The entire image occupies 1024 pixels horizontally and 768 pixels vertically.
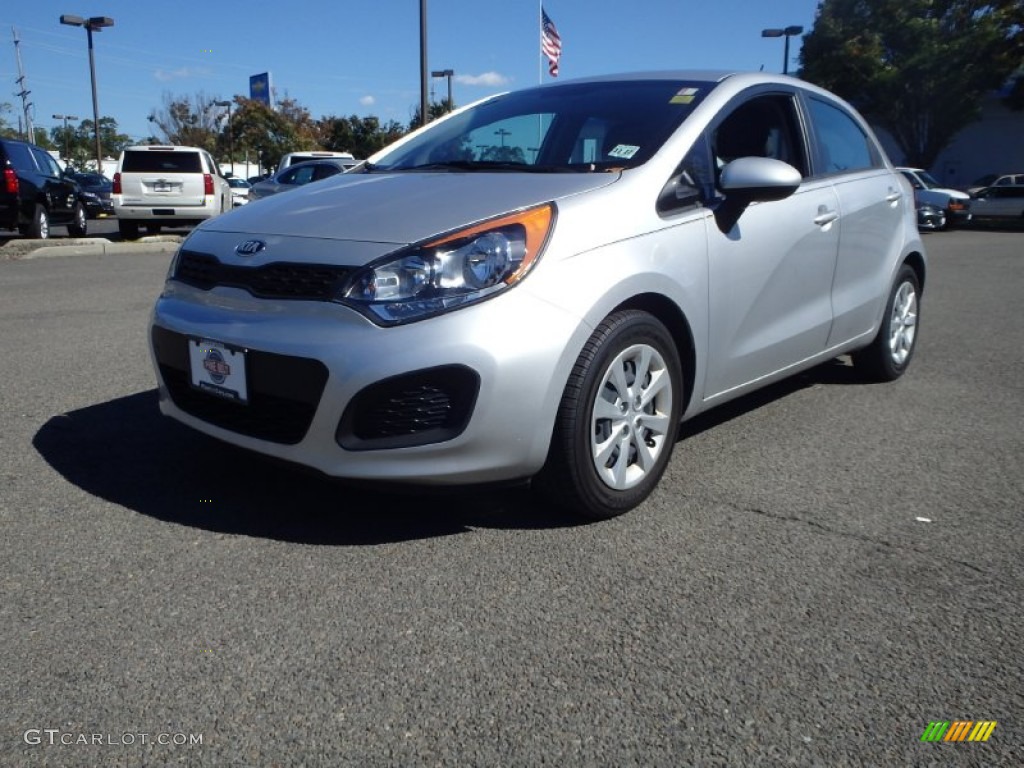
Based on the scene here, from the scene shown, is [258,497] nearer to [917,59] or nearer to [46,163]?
[46,163]

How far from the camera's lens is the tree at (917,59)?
3155 centimetres

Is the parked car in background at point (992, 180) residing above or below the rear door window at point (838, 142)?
below

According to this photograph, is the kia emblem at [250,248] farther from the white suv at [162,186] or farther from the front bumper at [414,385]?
the white suv at [162,186]

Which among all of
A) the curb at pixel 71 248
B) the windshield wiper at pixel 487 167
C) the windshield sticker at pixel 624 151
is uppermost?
the windshield sticker at pixel 624 151

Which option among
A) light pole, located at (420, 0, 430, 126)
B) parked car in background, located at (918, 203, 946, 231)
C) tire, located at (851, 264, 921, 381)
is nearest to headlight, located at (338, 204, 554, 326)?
tire, located at (851, 264, 921, 381)

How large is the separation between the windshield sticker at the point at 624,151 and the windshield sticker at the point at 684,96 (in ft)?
1.20

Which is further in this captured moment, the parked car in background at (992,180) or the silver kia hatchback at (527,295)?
the parked car in background at (992,180)

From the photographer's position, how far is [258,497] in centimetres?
324

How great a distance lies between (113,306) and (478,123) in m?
4.82

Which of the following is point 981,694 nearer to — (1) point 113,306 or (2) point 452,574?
(2) point 452,574

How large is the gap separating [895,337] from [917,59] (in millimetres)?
33075

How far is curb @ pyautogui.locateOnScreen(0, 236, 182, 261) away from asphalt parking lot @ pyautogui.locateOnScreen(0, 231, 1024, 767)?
9237 millimetres

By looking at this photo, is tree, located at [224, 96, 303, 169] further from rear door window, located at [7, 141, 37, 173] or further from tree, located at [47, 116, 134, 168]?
rear door window, located at [7, 141, 37, 173]

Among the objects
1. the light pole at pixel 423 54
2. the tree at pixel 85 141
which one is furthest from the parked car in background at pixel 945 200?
the tree at pixel 85 141
